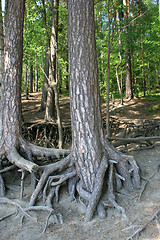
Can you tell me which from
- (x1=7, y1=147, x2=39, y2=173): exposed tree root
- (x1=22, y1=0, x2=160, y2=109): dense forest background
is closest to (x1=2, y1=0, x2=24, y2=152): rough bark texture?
(x1=7, y1=147, x2=39, y2=173): exposed tree root

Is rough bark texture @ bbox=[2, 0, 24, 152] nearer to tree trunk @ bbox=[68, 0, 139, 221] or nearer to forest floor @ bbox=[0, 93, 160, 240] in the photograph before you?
forest floor @ bbox=[0, 93, 160, 240]

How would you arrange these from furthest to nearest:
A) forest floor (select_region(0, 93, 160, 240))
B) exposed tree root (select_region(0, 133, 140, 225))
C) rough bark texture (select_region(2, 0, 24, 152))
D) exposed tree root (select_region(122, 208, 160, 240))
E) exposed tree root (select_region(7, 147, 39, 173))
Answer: rough bark texture (select_region(2, 0, 24, 152))
exposed tree root (select_region(7, 147, 39, 173))
exposed tree root (select_region(0, 133, 140, 225))
forest floor (select_region(0, 93, 160, 240))
exposed tree root (select_region(122, 208, 160, 240))

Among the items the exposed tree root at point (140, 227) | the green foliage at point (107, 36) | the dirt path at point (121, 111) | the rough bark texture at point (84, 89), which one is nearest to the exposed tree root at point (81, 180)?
the rough bark texture at point (84, 89)

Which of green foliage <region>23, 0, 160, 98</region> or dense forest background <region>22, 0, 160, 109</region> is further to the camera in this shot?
green foliage <region>23, 0, 160, 98</region>

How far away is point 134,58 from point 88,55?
16.8 meters

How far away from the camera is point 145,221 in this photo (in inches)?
147

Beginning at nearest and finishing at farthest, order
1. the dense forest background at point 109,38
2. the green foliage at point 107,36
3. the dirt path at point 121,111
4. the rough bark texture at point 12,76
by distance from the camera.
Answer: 1. the rough bark texture at point 12,76
2. the dense forest background at point 109,38
3. the green foliage at point 107,36
4. the dirt path at point 121,111

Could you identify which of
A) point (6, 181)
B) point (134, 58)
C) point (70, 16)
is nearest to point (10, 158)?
point (6, 181)

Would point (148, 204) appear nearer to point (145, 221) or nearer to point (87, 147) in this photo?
point (145, 221)

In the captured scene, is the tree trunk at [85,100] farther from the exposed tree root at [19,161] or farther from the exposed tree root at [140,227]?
the exposed tree root at [19,161]

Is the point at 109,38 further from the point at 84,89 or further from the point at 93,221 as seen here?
the point at 93,221

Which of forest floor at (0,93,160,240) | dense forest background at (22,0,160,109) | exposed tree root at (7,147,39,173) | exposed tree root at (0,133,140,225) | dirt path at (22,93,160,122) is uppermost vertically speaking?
dense forest background at (22,0,160,109)

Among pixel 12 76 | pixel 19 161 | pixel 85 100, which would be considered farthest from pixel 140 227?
pixel 12 76

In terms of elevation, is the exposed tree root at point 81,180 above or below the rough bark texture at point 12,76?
below
